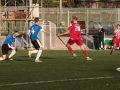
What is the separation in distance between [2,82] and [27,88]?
4.83ft

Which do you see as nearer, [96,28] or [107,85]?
[107,85]

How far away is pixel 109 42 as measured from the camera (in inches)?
1703

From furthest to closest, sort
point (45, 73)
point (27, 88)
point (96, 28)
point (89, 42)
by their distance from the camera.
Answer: point (96, 28)
point (89, 42)
point (45, 73)
point (27, 88)

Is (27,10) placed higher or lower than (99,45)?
higher

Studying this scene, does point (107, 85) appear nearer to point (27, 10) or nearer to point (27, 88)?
point (27, 88)

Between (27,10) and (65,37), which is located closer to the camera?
(27,10)

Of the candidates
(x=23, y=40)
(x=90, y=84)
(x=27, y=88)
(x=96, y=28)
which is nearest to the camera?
(x=27, y=88)

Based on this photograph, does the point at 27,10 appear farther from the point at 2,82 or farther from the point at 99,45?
the point at 2,82

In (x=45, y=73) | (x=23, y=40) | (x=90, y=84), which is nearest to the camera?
(x=90, y=84)

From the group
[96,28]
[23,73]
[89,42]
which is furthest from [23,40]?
[23,73]

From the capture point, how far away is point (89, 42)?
4600cm

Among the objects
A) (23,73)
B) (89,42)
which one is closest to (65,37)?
(89,42)

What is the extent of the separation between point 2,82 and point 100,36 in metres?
30.2

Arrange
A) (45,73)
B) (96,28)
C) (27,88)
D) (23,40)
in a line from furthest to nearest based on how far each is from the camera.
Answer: (96,28), (23,40), (45,73), (27,88)
